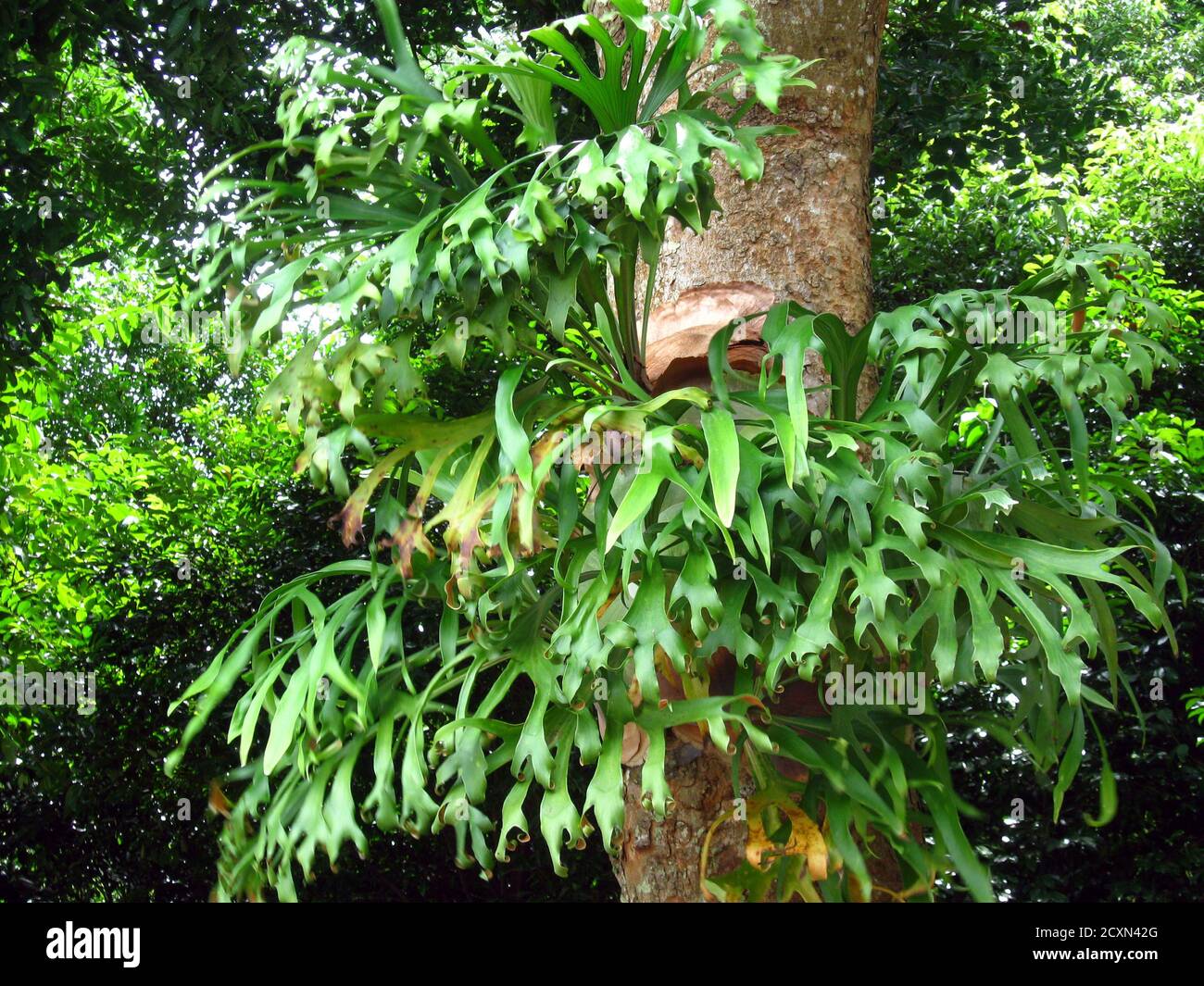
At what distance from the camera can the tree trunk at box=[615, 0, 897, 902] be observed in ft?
8.86

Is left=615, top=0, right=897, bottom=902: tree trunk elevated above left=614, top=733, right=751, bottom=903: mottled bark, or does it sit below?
above

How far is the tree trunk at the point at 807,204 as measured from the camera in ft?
8.86

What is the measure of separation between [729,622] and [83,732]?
3.86 metres

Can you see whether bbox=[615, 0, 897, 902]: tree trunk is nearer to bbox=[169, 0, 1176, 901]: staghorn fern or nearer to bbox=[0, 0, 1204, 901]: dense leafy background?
bbox=[169, 0, 1176, 901]: staghorn fern

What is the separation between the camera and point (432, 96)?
220cm

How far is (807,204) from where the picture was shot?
8.98ft

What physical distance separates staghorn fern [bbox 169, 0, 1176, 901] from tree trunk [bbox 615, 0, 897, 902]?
371 mm

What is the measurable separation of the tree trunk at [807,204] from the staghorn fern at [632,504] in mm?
371

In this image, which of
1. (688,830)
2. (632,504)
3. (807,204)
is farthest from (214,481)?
(632,504)

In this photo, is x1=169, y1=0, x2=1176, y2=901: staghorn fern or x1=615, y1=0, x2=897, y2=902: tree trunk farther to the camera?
x1=615, y1=0, x2=897, y2=902: tree trunk

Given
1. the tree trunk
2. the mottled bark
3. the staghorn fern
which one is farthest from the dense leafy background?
the mottled bark

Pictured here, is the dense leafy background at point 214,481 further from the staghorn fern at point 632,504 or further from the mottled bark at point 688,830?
the mottled bark at point 688,830

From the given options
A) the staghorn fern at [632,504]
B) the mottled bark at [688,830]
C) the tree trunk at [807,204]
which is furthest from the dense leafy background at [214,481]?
the mottled bark at [688,830]

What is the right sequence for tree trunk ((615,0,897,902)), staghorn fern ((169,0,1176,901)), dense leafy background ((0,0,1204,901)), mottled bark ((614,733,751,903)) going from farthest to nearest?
dense leafy background ((0,0,1204,901))
tree trunk ((615,0,897,902))
mottled bark ((614,733,751,903))
staghorn fern ((169,0,1176,901))
